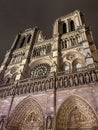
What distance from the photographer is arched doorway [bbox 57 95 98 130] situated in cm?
903

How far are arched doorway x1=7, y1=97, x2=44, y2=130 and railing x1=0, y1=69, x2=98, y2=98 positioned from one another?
48.9 inches

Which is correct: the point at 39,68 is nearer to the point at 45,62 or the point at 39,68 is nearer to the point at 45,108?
the point at 45,62

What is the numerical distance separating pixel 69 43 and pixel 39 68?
215 inches

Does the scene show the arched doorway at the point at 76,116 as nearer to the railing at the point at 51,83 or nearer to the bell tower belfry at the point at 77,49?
the railing at the point at 51,83

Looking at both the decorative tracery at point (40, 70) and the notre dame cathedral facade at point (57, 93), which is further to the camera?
the decorative tracery at point (40, 70)

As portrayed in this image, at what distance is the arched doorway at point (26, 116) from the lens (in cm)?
1084

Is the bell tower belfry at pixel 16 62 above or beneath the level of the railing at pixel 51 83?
above

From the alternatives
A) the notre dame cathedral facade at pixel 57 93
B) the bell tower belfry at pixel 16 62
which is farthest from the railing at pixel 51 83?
the bell tower belfry at pixel 16 62

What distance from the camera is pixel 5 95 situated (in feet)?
43.6

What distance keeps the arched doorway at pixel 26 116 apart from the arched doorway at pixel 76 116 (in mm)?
1808

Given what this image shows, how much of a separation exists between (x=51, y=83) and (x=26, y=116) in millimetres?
3860

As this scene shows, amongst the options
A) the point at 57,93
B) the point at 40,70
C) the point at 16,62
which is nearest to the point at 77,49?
the point at 40,70

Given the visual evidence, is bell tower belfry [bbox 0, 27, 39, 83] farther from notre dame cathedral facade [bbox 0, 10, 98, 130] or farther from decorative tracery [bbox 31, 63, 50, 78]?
decorative tracery [bbox 31, 63, 50, 78]

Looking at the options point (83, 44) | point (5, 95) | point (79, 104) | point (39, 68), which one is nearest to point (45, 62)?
point (39, 68)
